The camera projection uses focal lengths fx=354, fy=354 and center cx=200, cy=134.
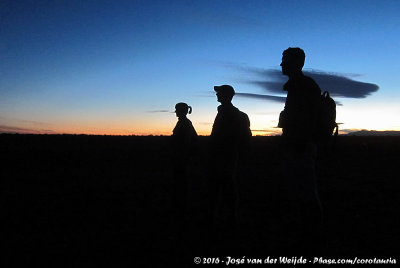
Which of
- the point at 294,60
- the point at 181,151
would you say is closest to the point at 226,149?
the point at 181,151

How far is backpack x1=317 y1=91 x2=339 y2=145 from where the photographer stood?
3266 millimetres

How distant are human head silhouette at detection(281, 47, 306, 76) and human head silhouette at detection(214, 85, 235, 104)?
7.48ft

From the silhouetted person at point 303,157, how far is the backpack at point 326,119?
46mm

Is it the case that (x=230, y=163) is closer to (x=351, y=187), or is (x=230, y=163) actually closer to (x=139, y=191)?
(x=139, y=191)

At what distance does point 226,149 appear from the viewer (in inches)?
223

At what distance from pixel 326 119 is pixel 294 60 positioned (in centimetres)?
68

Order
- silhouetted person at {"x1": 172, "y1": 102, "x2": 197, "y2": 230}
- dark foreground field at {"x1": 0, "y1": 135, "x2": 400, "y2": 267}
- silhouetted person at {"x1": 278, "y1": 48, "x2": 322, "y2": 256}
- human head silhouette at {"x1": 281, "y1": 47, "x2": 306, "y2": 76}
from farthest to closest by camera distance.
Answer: silhouetted person at {"x1": 172, "y1": 102, "x2": 197, "y2": 230} → dark foreground field at {"x1": 0, "y1": 135, "x2": 400, "y2": 267} → human head silhouette at {"x1": 281, "y1": 47, "x2": 306, "y2": 76} → silhouetted person at {"x1": 278, "y1": 48, "x2": 322, "y2": 256}

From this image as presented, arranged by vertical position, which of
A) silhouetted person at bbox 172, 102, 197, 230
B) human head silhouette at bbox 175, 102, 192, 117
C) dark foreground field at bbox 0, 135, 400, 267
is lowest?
dark foreground field at bbox 0, 135, 400, 267

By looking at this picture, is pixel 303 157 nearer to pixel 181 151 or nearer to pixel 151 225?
pixel 181 151

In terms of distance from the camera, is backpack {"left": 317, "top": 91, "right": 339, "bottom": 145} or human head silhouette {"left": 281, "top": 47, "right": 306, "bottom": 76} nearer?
backpack {"left": 317, "top": 91, "right": 339, "bottom": 145}

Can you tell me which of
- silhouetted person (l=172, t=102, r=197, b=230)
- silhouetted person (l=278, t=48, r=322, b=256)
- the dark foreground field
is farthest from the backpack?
silhouetted person (l=172, t=102, r=197, b=230)

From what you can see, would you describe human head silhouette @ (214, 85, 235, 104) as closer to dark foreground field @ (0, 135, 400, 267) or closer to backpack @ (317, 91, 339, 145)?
dark foreground field @ (0, 135, 400, 267)

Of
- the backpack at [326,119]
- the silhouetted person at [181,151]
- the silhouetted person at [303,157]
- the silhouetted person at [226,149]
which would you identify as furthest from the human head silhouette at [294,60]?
the silhouetted person at [181,151]

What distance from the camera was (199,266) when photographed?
4039 mm
